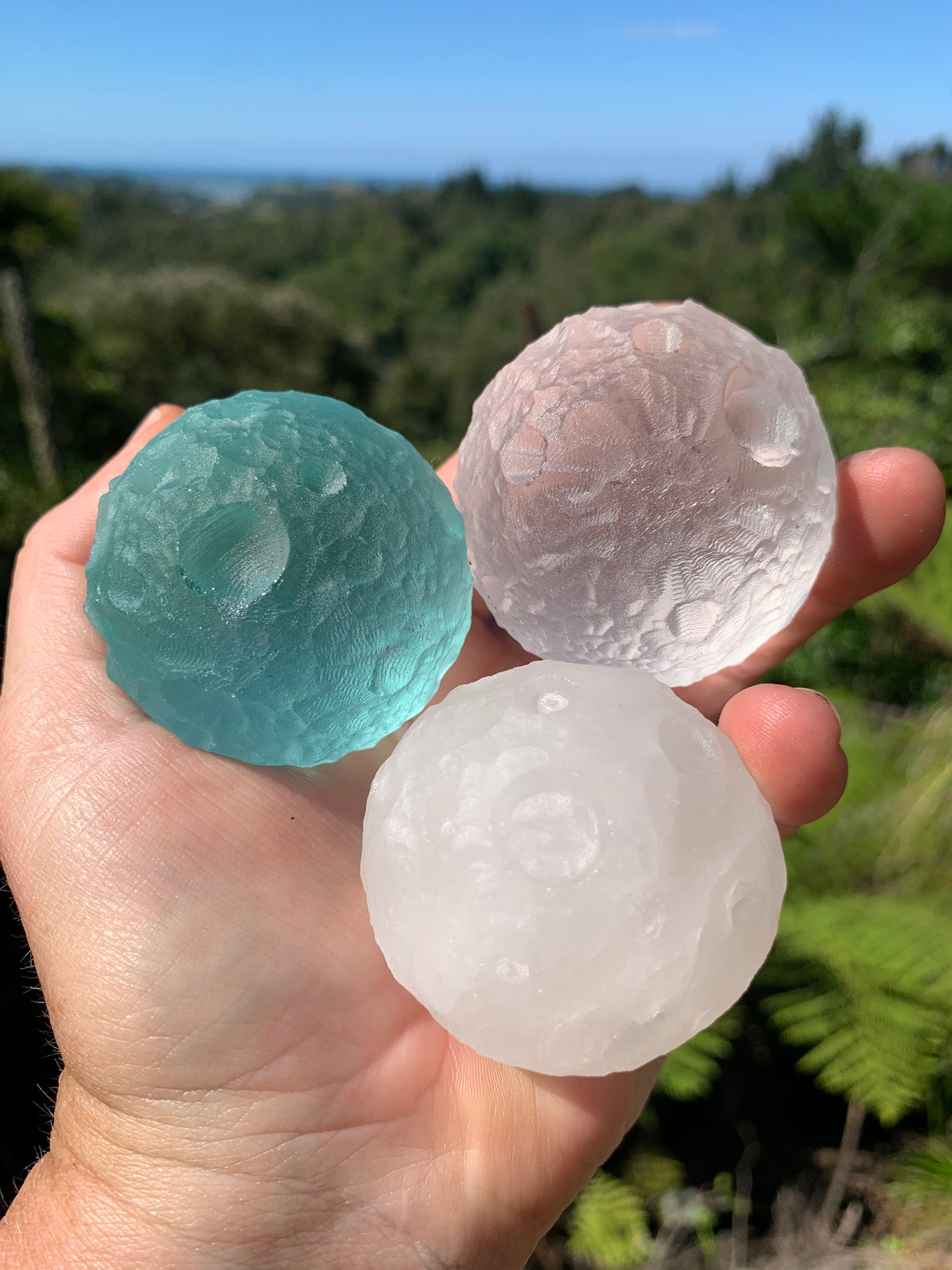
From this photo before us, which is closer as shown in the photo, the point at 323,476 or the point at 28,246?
the point at 323,476

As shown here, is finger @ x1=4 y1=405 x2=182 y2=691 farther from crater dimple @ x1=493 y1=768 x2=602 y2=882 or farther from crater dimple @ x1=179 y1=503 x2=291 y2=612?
crater dimple @ x1=493 y1=768 x2=602 y2=882

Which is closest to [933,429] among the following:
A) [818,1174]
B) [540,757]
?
[818,1174]

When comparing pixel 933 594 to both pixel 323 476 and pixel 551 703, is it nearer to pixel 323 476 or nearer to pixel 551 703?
pixel 551 703

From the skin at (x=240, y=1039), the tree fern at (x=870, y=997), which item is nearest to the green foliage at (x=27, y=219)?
the skin at (x=240, y=1039)

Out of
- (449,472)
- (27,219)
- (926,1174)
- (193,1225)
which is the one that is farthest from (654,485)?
(27,219)

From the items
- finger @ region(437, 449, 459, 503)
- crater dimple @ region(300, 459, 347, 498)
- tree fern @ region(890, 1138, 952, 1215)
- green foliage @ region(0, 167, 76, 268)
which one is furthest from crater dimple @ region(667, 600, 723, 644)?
green foliage @ region(0, 167, 76, 268)

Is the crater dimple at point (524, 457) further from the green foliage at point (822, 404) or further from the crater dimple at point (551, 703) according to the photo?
the green foliage at point (822, 404)
